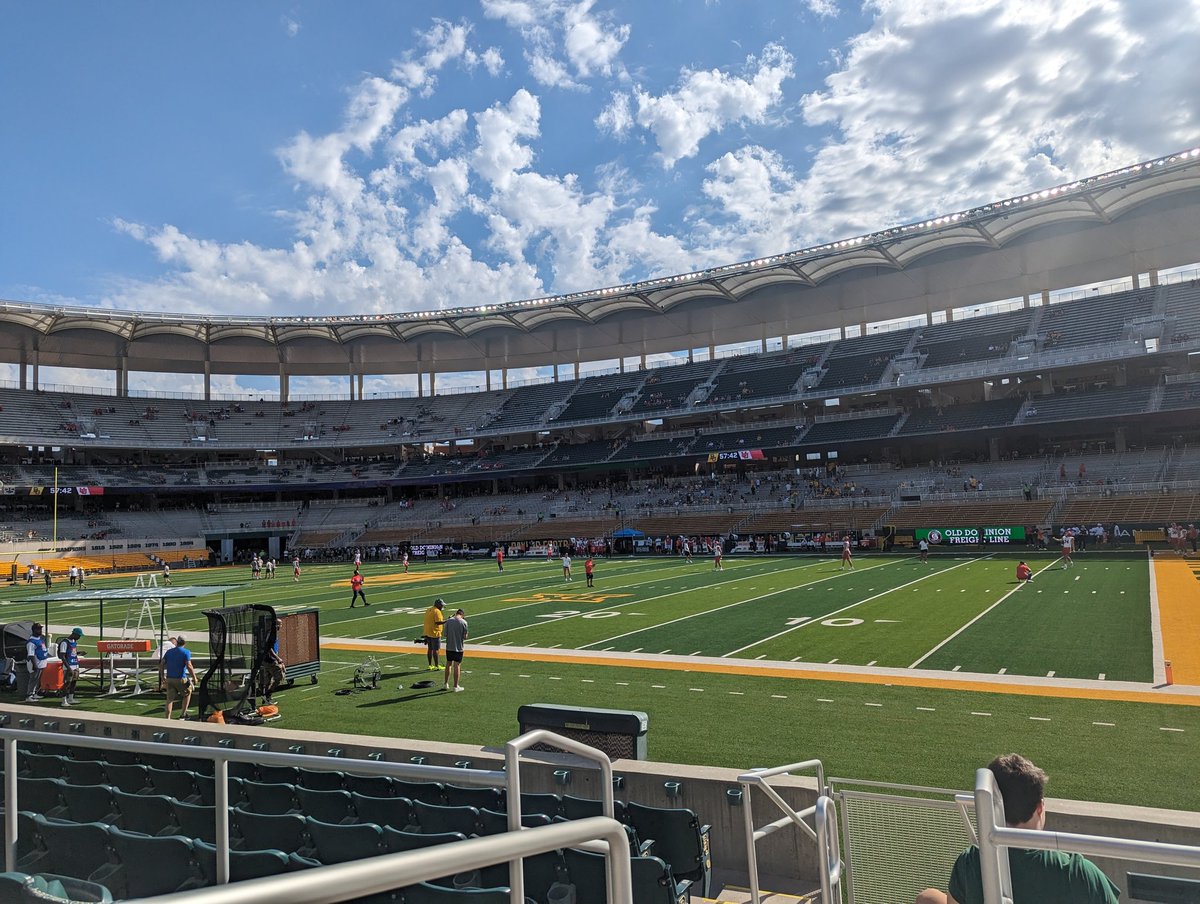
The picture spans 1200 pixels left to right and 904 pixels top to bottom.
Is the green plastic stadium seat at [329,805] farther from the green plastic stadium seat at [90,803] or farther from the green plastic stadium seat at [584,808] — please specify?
the green plastic stadium seat at [584,808]

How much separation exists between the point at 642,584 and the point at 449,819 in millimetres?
25722

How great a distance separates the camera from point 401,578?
127 feet

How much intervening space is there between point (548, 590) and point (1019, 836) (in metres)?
28.3

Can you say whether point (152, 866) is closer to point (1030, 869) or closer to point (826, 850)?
point (826, 850)

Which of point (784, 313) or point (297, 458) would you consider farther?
point (297, 458)

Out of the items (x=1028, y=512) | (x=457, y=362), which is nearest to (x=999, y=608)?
(x=1028, y=512)

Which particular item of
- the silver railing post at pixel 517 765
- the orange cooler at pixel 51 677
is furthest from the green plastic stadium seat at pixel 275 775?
the orange cooler at pixel 51 677

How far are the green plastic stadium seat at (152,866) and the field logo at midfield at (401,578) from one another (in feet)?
101

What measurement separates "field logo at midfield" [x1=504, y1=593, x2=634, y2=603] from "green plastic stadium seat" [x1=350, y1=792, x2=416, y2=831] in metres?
20.1

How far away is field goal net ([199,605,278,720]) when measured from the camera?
12391 millimetres

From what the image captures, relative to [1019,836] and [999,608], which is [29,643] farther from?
[999,608]

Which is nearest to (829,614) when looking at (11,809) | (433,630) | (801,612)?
(801,612)

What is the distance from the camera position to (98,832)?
4840mm

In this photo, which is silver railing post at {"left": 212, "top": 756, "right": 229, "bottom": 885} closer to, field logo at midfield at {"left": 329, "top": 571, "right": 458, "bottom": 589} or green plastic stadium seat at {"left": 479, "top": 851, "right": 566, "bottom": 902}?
green plastic stadium seat at {"left": 479, "top": 851, "right": 566, "bottom": 902}
